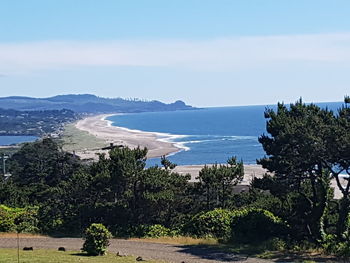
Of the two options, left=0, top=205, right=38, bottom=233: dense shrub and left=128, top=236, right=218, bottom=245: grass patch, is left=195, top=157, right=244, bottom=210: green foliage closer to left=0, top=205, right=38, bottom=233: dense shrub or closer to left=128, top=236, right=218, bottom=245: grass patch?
left=128, top=236, right=218, bottom=245: grass patch

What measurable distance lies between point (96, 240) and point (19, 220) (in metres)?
7.74

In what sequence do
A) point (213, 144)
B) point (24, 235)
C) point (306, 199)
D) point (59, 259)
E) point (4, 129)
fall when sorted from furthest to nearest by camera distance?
point (4, 129) < point (213, 144) < point (24, 235) < point (306, 199) < point (59, 259)

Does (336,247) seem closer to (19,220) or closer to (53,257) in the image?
(53,257)

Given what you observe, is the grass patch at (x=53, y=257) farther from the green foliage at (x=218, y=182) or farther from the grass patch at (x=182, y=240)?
the green foliage at (x=218, y=182)

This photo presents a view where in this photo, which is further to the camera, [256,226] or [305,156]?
[256,226]

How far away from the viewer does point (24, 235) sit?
22.1m

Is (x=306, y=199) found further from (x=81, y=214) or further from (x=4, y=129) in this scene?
(x=4, y=129)

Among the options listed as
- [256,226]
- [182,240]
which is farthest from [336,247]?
[182,240]

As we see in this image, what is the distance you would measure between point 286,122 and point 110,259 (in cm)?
864

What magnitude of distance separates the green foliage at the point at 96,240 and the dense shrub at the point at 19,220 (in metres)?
6.43

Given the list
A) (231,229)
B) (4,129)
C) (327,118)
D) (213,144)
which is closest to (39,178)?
(231,229)

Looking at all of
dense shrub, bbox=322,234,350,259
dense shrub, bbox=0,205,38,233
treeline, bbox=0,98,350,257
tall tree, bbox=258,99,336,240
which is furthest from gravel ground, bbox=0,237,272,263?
tall tree, bbox=258,99,336,240

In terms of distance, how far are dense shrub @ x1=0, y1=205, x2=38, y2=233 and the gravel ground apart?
6.02ft

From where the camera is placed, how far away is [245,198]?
1190 inches
